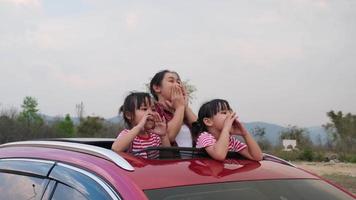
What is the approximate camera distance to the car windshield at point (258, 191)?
9.33 ft

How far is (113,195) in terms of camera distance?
2.74m

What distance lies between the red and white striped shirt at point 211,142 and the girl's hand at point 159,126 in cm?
28

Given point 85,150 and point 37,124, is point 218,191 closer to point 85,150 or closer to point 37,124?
point 85,150

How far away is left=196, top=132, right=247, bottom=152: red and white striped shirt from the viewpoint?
3751mm

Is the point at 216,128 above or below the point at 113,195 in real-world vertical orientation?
above

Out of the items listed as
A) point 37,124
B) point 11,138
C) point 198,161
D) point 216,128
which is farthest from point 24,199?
point 37,124


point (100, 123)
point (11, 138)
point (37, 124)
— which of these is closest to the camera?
point (11, 138)

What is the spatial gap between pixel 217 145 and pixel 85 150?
0.80 metres

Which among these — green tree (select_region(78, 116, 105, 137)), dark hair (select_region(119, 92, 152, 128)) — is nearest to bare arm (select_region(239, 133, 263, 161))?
dark hair (select_region(119, 92, 152, 128))

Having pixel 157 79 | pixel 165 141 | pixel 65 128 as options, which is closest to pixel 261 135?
pixel 65 128

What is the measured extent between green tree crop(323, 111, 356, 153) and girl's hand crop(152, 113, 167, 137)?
1264 inches

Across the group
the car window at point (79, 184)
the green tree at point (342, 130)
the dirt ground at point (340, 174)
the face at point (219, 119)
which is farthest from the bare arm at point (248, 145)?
the green tree at point (342, 130)

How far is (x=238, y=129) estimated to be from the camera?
4.03 meters

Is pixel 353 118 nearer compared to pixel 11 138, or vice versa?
pixel 11 138
